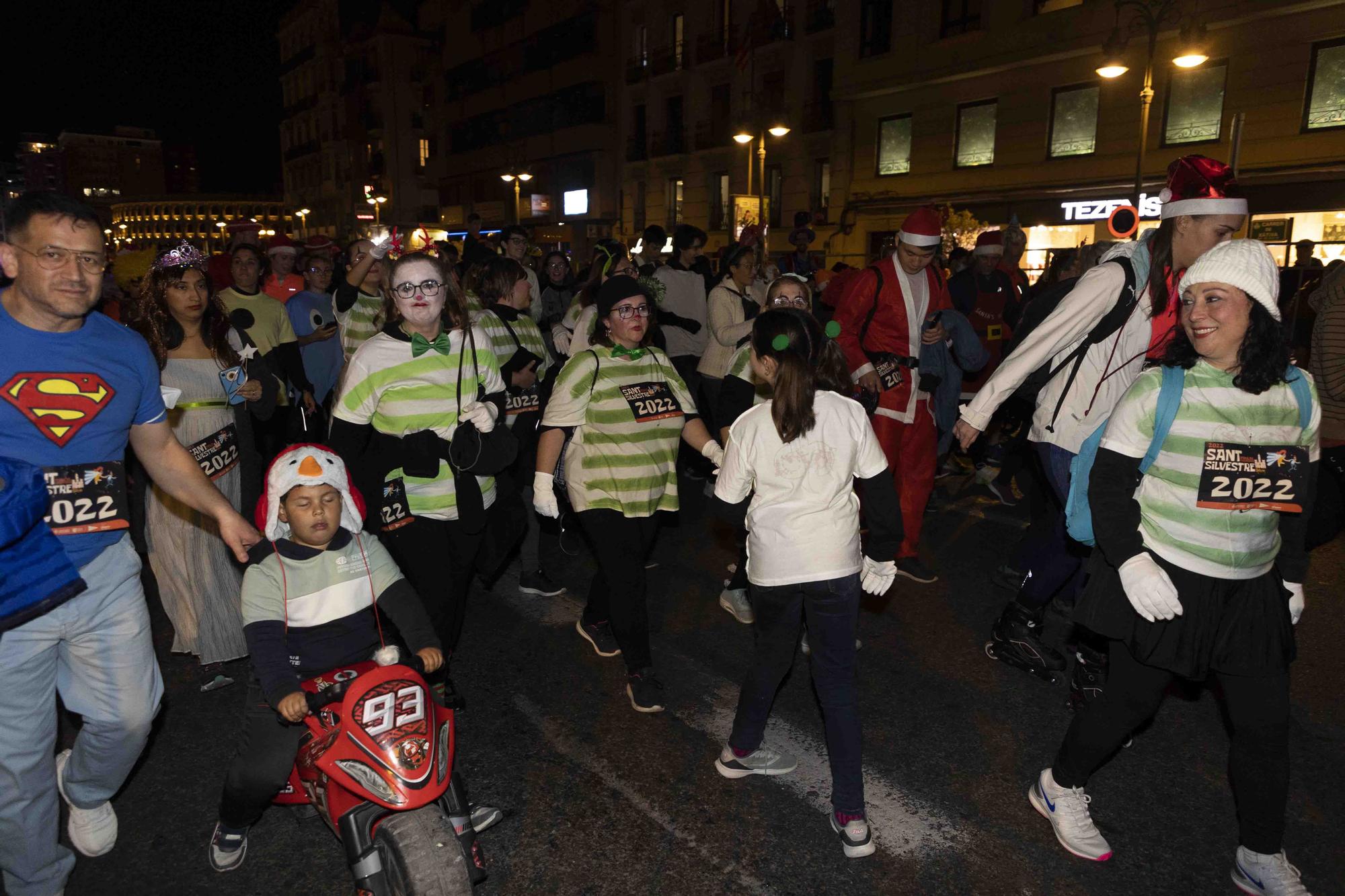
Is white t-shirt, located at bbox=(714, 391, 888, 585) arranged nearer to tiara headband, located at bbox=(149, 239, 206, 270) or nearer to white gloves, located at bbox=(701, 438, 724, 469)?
white gloves, located at bbox=(701, 438, 724, 469)

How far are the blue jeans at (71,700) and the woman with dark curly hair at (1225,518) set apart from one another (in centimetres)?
328

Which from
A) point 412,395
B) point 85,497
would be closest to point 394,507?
point 412,395

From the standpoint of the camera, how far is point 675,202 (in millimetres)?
36531

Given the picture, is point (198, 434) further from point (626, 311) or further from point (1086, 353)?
point (1086, 353)

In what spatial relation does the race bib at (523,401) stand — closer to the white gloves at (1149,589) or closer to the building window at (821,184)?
the white gloves at (1149,589)

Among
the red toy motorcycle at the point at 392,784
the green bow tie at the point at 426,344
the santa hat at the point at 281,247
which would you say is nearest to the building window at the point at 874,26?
the santa hat at the point at 281,247

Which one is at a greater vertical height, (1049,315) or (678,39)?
(678,39)

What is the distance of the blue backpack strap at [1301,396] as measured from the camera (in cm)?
284

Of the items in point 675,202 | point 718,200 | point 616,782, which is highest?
point 675,202

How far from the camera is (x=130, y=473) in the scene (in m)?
5.81

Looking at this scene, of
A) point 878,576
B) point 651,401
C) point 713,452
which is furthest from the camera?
point 651,401

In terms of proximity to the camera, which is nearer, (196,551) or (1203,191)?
(1203,191)

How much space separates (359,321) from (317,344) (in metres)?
1.46

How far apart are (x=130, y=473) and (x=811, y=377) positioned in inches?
190
